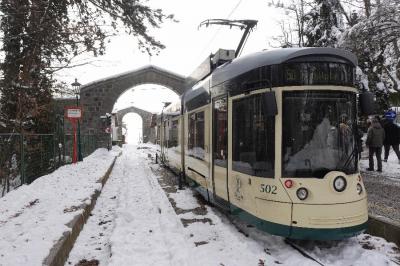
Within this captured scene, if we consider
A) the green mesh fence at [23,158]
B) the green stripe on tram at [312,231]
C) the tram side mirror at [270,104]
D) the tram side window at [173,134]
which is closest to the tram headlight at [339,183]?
the green stripe on tram at [312,231]

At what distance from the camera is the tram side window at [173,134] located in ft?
45.6

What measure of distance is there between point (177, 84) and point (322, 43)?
66.0 feet

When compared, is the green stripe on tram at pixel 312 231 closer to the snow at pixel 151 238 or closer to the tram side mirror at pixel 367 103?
the snow at pixel 151 238

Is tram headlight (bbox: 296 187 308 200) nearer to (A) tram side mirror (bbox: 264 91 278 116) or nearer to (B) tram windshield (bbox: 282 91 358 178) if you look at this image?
(B) tram windshield (bbox: 282 91 358 178)

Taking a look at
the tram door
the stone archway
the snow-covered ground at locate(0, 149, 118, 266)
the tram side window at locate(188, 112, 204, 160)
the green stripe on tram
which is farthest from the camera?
the stone archway

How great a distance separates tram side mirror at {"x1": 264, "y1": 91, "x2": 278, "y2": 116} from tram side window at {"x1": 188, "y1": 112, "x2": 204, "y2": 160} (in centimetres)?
351

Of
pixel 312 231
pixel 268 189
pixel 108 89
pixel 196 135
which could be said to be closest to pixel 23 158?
pixel 196 135

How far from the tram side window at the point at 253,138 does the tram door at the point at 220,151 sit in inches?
17.2

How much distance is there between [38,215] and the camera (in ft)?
23.2

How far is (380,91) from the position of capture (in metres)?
19.0

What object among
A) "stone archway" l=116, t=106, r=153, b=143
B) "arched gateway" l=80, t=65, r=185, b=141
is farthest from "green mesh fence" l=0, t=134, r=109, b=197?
"stone archway" l=116, t=106, r=153, b=143

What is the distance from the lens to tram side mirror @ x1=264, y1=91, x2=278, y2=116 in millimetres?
5625

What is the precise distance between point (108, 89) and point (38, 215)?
30535 mm

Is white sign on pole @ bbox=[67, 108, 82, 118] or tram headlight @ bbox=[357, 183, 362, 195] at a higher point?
white sign on pole @ bbox=[67, 108, 82, 118]
